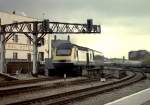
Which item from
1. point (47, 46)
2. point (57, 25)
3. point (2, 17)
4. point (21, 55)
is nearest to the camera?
point (57, 25)

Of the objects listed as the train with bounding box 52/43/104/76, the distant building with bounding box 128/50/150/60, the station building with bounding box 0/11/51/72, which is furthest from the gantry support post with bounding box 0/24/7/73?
the distant building with bounding box 128/50/150/60

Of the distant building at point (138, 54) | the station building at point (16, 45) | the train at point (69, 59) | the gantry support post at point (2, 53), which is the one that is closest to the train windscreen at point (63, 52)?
the train at point (69, 59)

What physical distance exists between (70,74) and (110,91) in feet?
77.5

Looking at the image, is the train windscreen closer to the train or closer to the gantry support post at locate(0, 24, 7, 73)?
the train

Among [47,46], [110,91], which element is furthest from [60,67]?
[47,46]

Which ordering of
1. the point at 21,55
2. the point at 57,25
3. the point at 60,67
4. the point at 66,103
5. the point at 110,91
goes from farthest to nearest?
the point at 21,55, the point at 57,25, the point at 60,67, the point at 110,91, the point at 66,103

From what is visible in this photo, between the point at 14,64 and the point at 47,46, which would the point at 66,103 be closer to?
the point at 14,64

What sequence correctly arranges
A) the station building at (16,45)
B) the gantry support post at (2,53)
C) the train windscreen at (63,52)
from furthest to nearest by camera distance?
the station building at (16,45)
the gantry support post at (2,53)
the train windscreen at (63,52)

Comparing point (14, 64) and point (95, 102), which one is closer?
point (95, 102)

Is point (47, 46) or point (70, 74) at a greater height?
point (47, 46)

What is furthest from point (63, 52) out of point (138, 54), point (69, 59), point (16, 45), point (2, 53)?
point (138, 54)

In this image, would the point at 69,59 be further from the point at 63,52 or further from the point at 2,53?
the point at 2,53

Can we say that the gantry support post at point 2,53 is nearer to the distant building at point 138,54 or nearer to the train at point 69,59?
the train at point 69,59

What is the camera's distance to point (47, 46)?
89.2m
